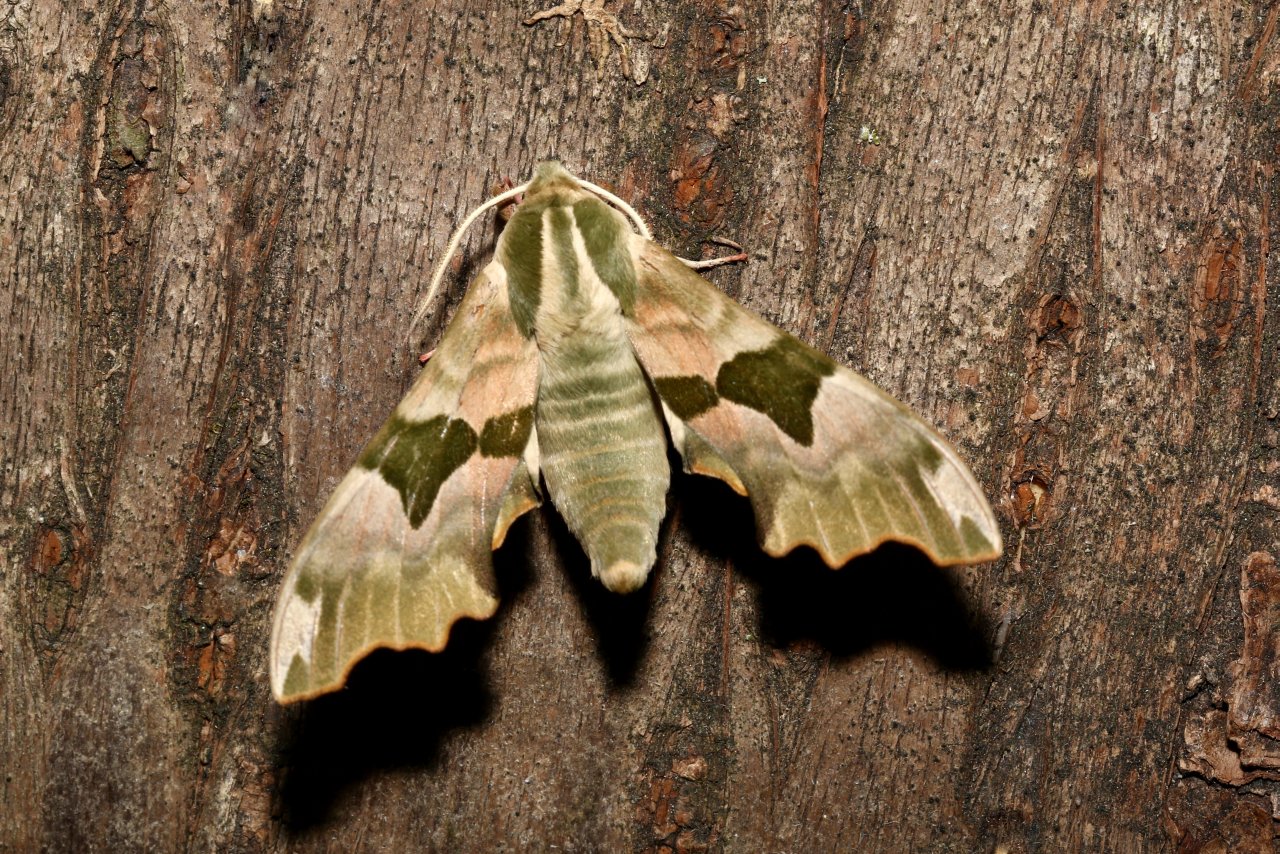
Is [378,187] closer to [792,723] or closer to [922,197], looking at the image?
[922,197]

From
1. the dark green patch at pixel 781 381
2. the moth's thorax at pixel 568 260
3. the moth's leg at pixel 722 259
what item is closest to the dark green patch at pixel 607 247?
the moth's thorax at pixel 568 260

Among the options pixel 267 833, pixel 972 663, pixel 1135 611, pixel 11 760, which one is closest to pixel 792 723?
pixel 972 663

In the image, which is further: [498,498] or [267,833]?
[267,833]

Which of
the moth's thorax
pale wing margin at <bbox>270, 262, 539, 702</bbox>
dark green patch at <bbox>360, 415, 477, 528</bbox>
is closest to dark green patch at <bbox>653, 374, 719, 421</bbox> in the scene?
the moth's thorax

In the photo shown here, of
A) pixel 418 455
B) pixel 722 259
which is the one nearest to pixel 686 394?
pixel 722 259

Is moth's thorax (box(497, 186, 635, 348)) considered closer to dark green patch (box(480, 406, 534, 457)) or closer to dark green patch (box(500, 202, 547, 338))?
dark green patch (box(500, 202, 547, 338))

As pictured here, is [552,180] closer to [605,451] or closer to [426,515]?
[605,451]
